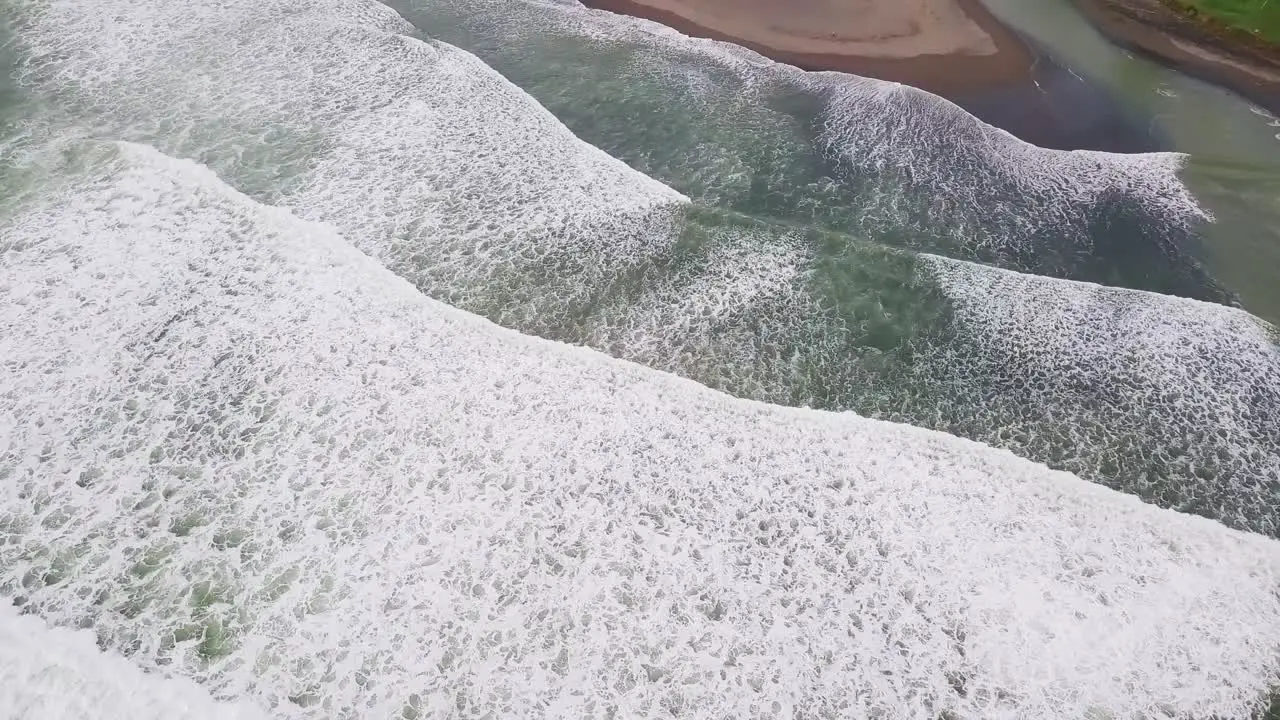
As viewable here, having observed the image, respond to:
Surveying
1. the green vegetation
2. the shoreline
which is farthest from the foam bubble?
the green vegetation

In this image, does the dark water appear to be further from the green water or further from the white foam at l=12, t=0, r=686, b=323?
the white foam at l=12, t=0, r=686, b=323

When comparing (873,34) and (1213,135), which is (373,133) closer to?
(873,34)

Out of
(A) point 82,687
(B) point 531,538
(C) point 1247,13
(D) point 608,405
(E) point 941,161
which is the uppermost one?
(C) point 1247,13

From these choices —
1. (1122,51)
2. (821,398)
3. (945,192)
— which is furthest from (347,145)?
(1122,51)

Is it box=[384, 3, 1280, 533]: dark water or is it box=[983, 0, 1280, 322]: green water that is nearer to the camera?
box=[384, 3, 1280, 533]: dark water

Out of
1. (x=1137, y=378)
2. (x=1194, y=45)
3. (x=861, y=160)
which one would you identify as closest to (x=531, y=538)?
(x=1137, y=378)

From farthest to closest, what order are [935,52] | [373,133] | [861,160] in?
[935,52], [861,160], [373,133]
